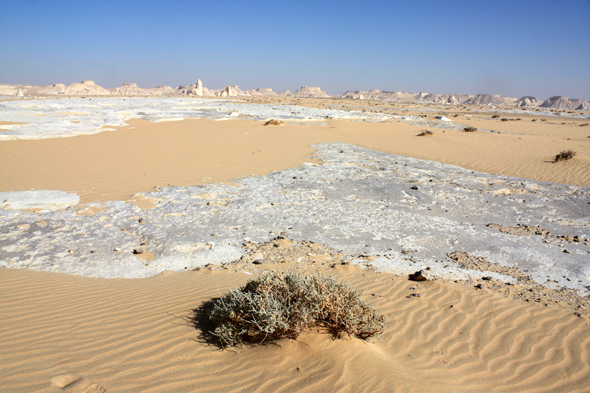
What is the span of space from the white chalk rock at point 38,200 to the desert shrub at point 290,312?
5.06 metres

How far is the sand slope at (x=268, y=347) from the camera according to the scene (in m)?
2.49

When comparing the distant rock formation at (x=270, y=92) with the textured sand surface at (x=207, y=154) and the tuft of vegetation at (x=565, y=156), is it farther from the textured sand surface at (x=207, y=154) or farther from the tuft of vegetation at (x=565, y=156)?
the tuft of vegetation at (x=565, y=156)

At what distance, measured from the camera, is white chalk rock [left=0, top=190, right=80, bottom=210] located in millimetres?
6168

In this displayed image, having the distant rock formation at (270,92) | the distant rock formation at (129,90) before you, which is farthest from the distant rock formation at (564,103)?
the distant rock formation at (129,90)

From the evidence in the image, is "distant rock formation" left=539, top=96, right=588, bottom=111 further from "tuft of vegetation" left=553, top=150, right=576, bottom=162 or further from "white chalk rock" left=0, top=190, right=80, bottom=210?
"white chalk rock" left=0, top=190, right=80, bottom=210

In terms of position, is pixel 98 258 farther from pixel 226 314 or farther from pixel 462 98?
pixel 462 98

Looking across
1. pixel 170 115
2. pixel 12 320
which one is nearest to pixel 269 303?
pixel 12 320

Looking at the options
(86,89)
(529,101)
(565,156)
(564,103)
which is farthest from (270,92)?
(565,156)

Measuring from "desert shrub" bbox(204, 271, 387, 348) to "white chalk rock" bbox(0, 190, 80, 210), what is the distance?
5.06 m

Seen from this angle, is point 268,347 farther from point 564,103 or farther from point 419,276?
point 564,103

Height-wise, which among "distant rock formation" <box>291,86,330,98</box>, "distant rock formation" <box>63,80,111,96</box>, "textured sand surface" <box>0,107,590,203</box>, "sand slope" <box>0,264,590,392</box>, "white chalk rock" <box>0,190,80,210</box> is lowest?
"sand slope" <box>0,264,590,392</box>

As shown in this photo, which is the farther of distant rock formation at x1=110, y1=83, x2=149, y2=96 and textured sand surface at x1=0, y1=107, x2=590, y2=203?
distant rock formation at x1=110, y1=83, x2=149, y2=96

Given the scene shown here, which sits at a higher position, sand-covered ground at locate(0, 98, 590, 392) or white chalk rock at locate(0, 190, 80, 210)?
white chalk rock at locate(0, 190, 80, 210)

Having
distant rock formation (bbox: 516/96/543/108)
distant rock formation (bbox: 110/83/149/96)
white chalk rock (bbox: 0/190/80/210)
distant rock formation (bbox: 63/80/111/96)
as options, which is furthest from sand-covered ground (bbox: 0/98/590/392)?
distant rock formation (bbox: 516/96/543/108)
